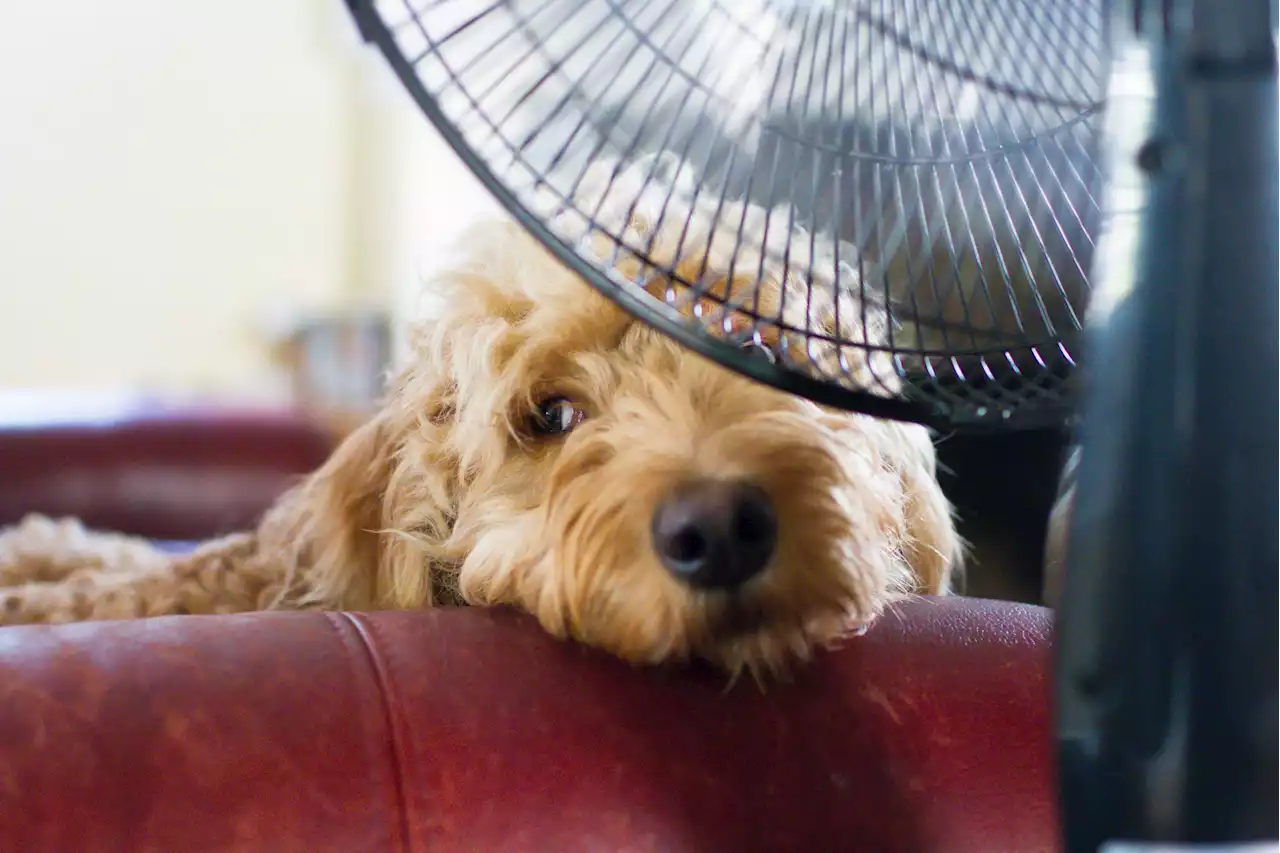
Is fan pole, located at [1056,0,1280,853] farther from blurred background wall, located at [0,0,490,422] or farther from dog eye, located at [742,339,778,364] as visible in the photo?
blurred background wall, located at [0,0,490,422]

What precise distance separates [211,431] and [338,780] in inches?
89.7

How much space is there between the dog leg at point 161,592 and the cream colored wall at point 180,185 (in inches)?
157

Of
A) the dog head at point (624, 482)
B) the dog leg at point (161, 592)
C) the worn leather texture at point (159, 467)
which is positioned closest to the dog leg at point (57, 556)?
the dog leg at point (161, 592)

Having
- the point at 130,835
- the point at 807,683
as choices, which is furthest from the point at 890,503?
the point at 130,835

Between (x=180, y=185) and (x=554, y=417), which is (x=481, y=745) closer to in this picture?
(x=554, y=417)

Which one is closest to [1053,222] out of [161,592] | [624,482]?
[624,482]

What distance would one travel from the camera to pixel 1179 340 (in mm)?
553

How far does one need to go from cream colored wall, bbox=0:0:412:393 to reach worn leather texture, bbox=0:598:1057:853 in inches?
189

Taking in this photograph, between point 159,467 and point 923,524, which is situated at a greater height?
point 923,524

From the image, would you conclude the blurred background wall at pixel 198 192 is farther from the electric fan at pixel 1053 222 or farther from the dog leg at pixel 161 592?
the electric fan at pixel 1053 222

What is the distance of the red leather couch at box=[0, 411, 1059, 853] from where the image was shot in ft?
2.38

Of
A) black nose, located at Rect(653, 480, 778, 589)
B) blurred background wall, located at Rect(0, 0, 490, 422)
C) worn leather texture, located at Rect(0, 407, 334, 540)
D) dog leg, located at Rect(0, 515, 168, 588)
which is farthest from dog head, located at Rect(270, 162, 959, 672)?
blurred background wall, located at Rect(0, 0, 490, 422)

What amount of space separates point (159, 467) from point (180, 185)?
3268 mm

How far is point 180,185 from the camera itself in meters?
5.58
